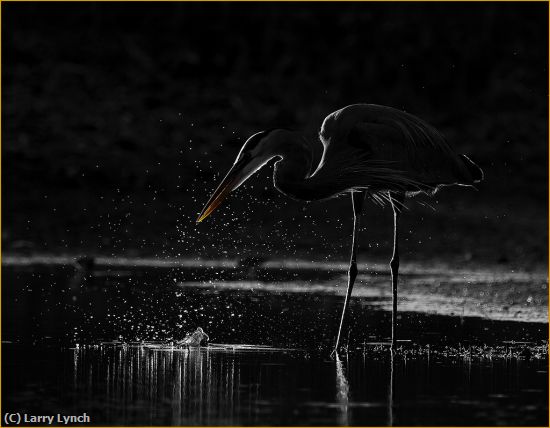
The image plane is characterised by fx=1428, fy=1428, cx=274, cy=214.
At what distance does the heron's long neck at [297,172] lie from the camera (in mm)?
8766

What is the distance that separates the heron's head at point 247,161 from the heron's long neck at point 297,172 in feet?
0.57

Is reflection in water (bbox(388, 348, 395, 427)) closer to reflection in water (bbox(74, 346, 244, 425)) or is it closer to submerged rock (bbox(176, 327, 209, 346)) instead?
reflection in water (bbox(74, 346, 244, 425))

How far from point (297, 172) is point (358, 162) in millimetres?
581

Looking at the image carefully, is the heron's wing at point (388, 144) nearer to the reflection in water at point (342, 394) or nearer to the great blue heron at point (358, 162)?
the great blue heron at point (358, 162)

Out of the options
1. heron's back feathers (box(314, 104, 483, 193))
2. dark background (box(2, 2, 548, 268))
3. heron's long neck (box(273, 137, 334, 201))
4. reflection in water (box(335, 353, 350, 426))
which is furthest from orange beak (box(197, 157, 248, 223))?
dark background (box(2, 2, 548, 268))

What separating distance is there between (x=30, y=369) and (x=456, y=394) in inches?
86.7

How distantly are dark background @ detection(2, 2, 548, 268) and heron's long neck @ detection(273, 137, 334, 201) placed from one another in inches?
210

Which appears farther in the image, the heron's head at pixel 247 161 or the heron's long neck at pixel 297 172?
the heron's long neck at pixel 297 172

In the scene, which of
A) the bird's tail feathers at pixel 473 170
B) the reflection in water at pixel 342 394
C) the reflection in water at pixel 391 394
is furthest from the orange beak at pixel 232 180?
the bird's tail feathers at pixel 473 170

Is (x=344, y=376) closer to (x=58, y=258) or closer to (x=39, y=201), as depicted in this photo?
(x=58, y=258)

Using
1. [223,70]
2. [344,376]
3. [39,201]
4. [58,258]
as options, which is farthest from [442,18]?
[344,376]

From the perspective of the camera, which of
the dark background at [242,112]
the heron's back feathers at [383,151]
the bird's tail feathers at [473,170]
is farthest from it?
the dark background at [242,112]

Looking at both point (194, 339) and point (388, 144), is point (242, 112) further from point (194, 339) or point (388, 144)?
point (194, 339)

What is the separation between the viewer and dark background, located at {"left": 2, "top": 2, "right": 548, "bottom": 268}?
15414mm
